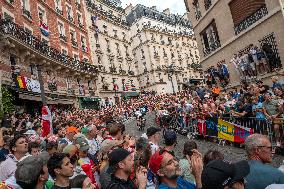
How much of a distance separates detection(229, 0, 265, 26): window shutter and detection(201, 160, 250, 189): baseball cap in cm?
1504

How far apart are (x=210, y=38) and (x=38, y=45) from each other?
14310 millimetres

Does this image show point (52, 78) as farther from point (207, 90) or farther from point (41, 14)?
point (207, 90)

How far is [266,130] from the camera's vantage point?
10344 millimetres

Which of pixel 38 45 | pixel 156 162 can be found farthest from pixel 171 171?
pixel 38 45

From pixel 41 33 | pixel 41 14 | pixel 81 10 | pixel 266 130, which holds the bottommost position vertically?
pixel 266 130

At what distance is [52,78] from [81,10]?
50.5 ft

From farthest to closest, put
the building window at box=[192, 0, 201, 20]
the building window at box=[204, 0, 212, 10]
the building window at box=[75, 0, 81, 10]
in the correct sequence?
1. the building window at box=[75, 0, 81, 10]
2. the building window at box=[192, 0, 201, 20]
3. the building window at box=[204, 0, 212, 10]

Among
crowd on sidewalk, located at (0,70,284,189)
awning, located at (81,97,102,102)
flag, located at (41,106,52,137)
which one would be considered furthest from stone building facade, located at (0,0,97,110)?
crowd on sidewalk, located at (0,70,284,189)

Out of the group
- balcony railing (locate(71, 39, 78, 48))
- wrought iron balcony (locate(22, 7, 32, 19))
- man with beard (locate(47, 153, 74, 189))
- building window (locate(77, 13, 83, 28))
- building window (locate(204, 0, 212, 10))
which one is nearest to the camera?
man with beard (locate(47, 153, 74, 189))

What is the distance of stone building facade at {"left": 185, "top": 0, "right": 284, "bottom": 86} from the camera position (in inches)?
605

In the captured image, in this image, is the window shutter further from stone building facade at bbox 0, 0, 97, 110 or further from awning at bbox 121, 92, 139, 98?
awning at bbox 121, 92, 139, 98

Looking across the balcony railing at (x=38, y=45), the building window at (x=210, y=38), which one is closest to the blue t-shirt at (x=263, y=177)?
the building window at (x=210, y=38)

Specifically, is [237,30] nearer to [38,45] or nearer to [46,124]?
[46,124]

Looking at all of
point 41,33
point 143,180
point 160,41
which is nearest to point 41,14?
point 41,33
